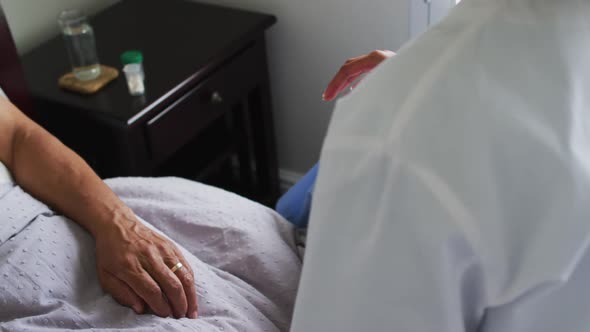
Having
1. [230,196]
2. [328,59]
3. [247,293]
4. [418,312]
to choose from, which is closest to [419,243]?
[418,312]

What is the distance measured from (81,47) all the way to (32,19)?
1.07 feet

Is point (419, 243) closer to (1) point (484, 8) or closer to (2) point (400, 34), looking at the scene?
(1) point (484, 8)

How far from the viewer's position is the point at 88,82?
4.86 feet

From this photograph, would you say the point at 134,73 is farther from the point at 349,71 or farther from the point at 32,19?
the point at 349,71

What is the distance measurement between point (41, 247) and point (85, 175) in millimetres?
199

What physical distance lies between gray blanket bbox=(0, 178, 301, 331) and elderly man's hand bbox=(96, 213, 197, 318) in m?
0.02

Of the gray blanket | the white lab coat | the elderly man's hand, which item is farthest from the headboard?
the white lab coat

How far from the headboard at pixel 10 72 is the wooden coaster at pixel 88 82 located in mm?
94

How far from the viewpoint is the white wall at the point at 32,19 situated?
1.67 meters

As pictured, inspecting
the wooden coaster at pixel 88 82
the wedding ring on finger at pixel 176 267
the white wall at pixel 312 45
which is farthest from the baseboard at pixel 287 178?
the wedding ring on finger at pixel 176 267

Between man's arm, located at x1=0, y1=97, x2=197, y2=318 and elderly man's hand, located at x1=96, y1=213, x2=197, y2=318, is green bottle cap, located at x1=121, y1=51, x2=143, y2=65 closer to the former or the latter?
man's arm, located at x1=0, y1=97, x2=197, y2=318

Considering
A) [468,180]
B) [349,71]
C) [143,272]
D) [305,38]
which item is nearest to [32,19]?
[305,38]

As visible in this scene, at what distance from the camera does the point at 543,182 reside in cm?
46

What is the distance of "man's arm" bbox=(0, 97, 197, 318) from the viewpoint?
991mm
